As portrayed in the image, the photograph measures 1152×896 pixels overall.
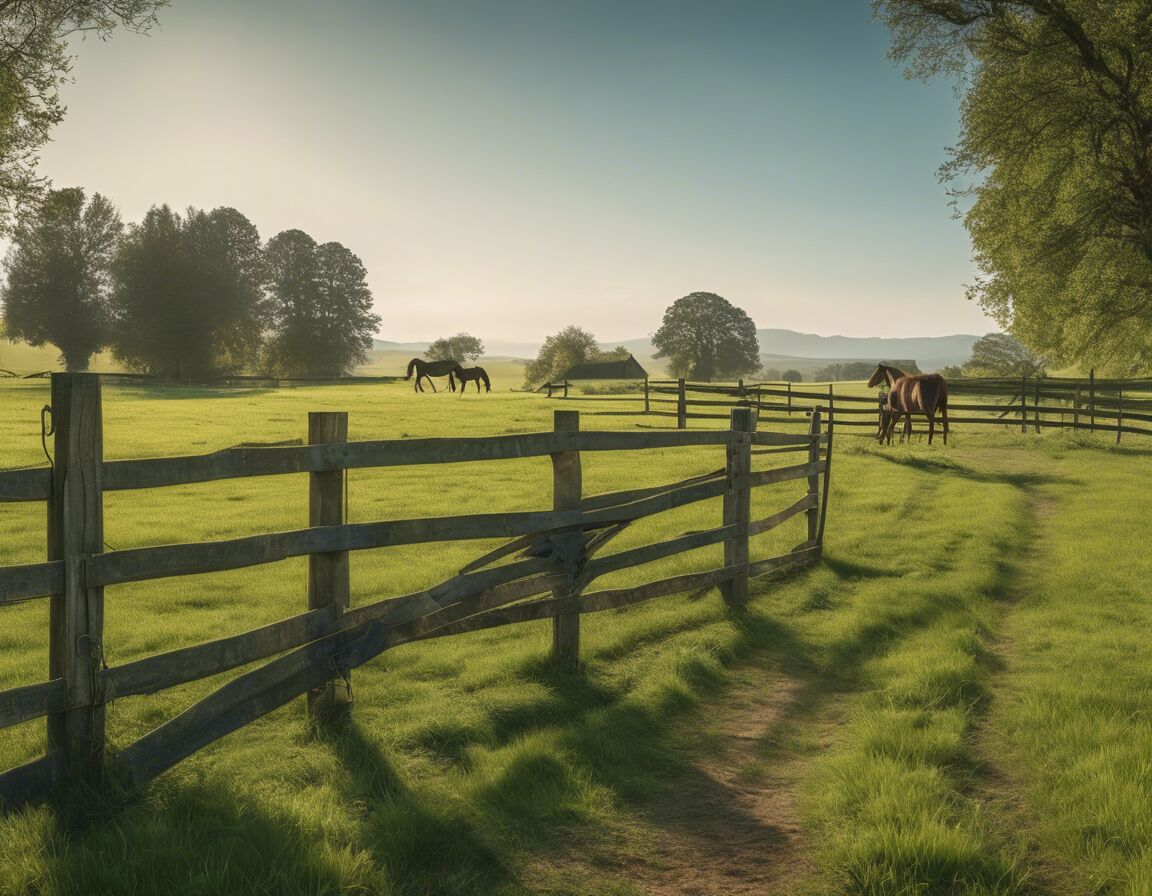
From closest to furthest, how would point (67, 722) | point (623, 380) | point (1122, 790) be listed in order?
point (67, 722), point (1122, 790), point (623, 380)

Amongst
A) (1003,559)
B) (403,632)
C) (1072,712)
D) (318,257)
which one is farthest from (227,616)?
(318,257)

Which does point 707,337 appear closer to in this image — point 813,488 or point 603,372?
point 603,372

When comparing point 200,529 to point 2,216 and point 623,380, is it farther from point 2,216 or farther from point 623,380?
point 623,380

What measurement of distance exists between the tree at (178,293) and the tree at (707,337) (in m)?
46.6

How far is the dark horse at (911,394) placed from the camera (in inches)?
929

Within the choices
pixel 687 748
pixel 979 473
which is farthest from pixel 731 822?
pixel 979 473

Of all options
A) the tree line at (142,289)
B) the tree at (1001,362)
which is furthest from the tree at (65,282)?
the tree at (1001,362)

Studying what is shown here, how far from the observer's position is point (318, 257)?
278ft

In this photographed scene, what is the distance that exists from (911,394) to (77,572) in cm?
2348

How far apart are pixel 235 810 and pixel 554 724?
221 centimetres

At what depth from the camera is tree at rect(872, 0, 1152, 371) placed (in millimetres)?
20438

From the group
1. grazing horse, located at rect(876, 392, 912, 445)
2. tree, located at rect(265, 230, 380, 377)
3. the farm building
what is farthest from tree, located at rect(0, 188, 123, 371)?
grazing horse, located at rect(876, 392, 912, 445)

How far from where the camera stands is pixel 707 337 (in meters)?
97.3

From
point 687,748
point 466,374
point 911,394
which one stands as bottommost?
point 687,748
